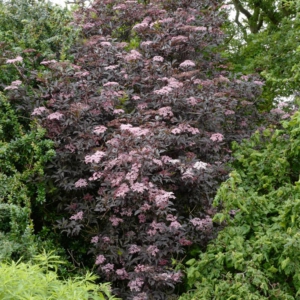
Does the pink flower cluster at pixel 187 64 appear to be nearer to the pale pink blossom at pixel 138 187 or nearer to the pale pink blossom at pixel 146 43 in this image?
the pale pink blossom at pixel 146 43

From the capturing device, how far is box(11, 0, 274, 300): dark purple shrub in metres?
4.23

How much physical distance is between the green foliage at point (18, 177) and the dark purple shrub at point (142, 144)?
0.58 feet

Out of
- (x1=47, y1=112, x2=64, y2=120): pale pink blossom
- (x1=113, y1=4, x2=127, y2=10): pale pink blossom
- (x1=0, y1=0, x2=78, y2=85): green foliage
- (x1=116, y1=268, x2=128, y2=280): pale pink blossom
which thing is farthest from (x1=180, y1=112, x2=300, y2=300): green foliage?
(x1=113, y1=4, x2=127, y2=10): pale pink blossom

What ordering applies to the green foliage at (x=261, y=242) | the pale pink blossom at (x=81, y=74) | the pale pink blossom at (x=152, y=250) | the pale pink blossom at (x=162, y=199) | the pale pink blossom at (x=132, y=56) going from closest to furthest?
the green foliage at (x=261, y=242) → the pale pink blossom at (x=162, y=199) → the pale pink blossom at (x=152, y=250) → the pale pink blossom at (x=81, y=74) → the pale pink blossom at (x=132, y=56)

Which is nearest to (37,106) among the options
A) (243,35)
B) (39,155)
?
(39,155)

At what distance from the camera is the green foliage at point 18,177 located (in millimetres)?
4250

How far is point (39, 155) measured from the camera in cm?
462

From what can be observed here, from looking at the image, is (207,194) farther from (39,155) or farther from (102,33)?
(102,33)

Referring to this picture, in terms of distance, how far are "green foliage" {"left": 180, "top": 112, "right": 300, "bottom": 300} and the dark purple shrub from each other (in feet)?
1.20

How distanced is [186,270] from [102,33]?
3.58 meters

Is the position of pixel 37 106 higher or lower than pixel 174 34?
lower

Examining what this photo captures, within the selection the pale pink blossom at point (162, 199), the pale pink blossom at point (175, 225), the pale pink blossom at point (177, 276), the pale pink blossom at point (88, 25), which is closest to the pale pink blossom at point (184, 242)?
the pale pink blossom at point (175, 225)

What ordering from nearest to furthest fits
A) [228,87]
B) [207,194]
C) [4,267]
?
[4,267] → [207,194] → [228,87]

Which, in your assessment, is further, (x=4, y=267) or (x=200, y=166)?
(x=200, y=166)
